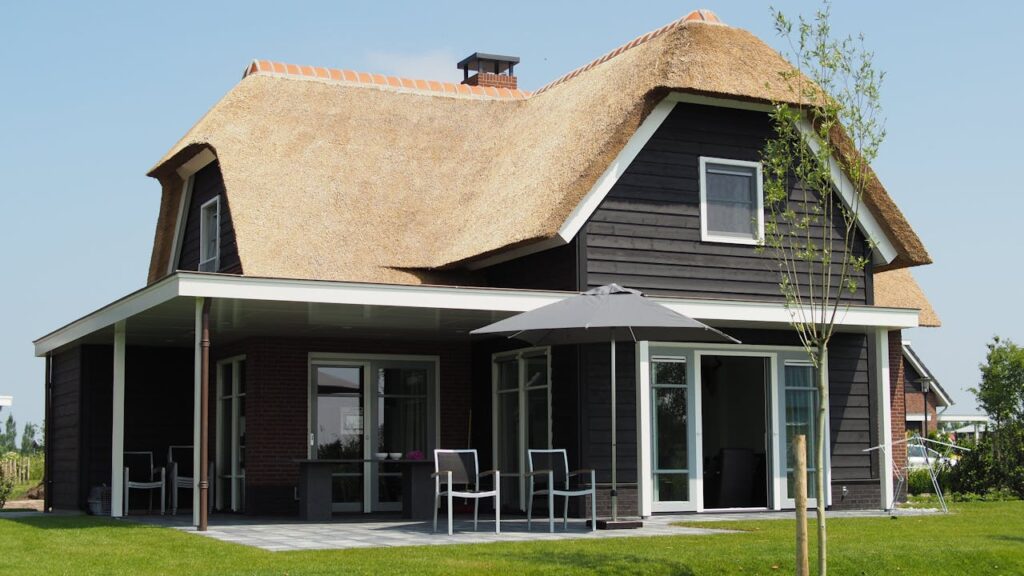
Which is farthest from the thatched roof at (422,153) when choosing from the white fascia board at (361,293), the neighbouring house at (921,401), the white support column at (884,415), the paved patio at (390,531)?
the neighbouring house at (921,401)

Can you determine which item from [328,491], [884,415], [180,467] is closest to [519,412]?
[328,491]

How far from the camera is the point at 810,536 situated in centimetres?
1216

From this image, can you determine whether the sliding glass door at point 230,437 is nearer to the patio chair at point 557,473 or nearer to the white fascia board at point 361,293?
the white fascia board at point 361,293

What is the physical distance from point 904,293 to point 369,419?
9554mm

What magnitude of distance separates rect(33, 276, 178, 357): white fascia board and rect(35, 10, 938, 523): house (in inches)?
2.0

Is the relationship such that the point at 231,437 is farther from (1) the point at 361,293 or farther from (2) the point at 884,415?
(2) the point at 884,415

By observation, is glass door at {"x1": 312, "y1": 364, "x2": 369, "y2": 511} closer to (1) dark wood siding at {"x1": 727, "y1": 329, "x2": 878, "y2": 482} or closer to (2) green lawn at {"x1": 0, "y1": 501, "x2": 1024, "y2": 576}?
(2) green lawn at {"x1": 0, "y1": 501, "x2": 1024, "y2": 576}

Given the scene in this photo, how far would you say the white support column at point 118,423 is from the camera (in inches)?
617

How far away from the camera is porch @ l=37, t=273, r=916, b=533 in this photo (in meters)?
14.5

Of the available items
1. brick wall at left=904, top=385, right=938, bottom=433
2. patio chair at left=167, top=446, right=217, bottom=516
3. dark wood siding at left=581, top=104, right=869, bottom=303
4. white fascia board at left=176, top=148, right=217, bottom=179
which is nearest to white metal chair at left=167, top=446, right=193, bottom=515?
patio chair at left=167, top=446, right=217, bottom=516

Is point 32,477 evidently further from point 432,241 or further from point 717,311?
point 717,311

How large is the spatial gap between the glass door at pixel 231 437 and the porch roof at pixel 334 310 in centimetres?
74

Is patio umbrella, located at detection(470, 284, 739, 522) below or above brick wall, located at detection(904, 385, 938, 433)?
above

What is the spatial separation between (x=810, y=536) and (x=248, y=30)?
8774mm
